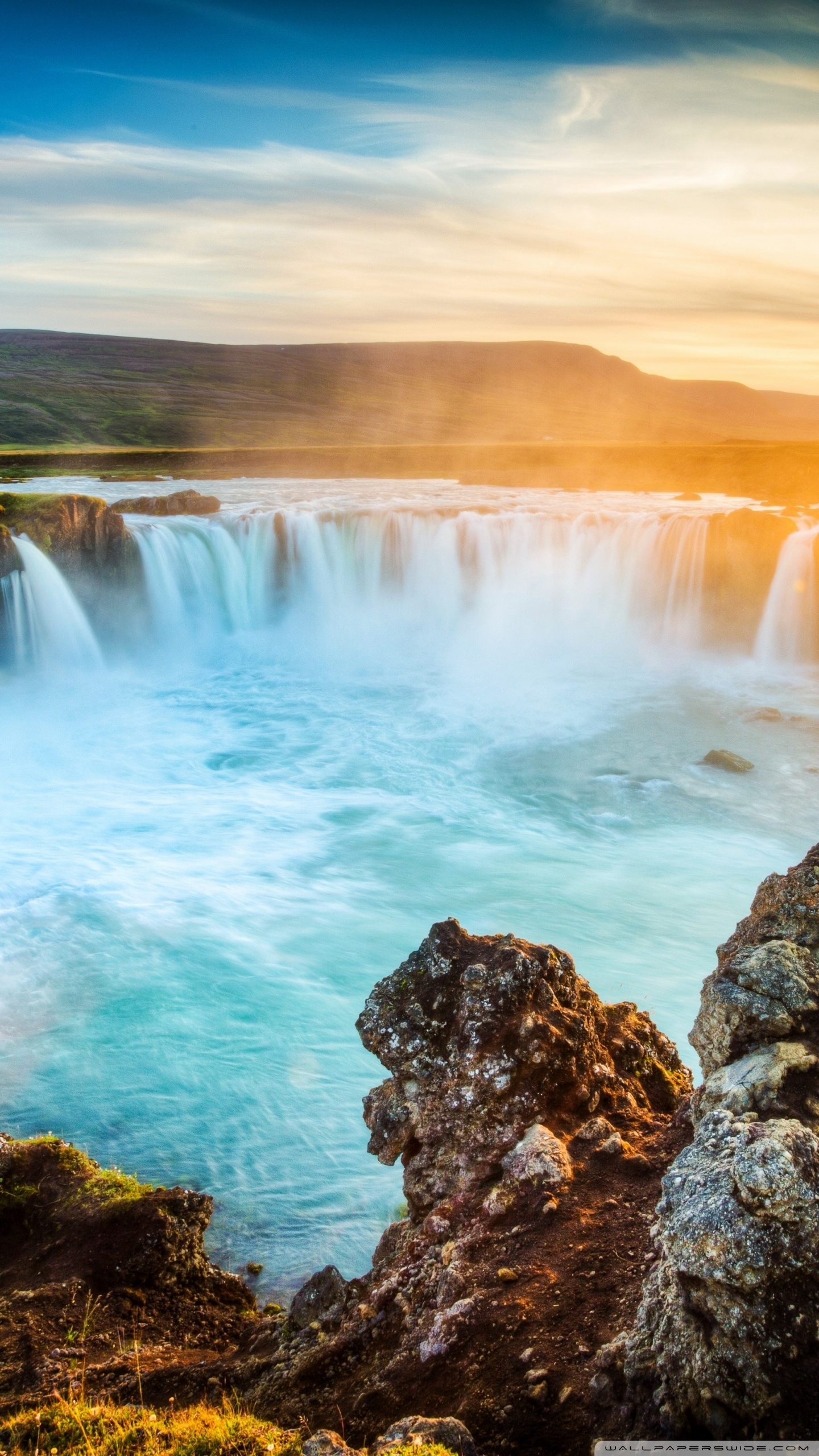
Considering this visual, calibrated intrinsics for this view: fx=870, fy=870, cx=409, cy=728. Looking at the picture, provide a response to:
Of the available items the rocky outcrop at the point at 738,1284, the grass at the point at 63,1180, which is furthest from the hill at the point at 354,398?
the rocky outcrop at the point at 738,1284

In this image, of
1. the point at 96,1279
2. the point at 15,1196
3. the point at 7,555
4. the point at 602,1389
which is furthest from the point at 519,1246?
the point at 7,555

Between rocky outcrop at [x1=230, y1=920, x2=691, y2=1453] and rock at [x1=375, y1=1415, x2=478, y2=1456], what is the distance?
160mm

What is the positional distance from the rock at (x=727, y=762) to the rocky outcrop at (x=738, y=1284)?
16794 millimetres

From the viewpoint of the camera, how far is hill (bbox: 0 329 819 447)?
93500 millimetres

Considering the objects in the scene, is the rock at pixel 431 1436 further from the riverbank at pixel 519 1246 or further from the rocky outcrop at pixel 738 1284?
the rocky outcrop at pixel 738 1284

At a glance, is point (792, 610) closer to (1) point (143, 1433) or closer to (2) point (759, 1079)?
(2) point (759, 1079)

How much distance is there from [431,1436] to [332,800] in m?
16.3

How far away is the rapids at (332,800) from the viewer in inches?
389

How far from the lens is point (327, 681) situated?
2839 centimetres

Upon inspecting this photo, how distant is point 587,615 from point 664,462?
2437 centimetres

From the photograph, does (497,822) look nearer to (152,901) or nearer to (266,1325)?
(152,901)

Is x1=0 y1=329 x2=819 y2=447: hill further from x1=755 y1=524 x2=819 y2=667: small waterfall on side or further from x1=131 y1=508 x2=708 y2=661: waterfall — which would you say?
x1=755 y1=524 x2=819 y2=667: small waterfall on side

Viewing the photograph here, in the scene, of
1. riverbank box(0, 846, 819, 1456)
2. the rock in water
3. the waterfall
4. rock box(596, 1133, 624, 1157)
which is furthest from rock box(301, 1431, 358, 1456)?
the waterfall

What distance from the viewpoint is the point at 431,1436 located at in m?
3.14
